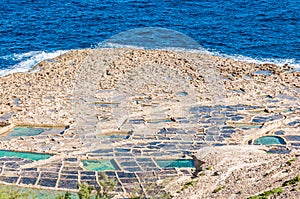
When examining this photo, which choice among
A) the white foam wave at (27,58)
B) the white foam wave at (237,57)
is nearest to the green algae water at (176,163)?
the white foam wave at (237,57)

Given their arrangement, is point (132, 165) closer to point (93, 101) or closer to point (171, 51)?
point (93, 101)

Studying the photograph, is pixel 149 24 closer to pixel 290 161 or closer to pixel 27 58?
pixel 27 58

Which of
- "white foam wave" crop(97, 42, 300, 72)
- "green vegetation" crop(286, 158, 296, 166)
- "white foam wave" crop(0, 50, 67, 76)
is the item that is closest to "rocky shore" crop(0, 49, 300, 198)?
"green vegetation" crop(286, 158, 296, 166)

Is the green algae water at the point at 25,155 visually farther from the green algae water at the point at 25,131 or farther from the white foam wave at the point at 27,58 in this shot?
the white foam wave at the point at 27,58

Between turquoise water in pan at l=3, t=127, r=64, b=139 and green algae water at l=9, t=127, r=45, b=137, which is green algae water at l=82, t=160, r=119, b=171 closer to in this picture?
turquoise water in pan at l=3, t=127, r=64, b=139

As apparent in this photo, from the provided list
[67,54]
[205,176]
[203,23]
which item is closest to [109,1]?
[203,23]

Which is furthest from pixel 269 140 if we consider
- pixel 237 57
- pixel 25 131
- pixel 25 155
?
pixel 237 57
